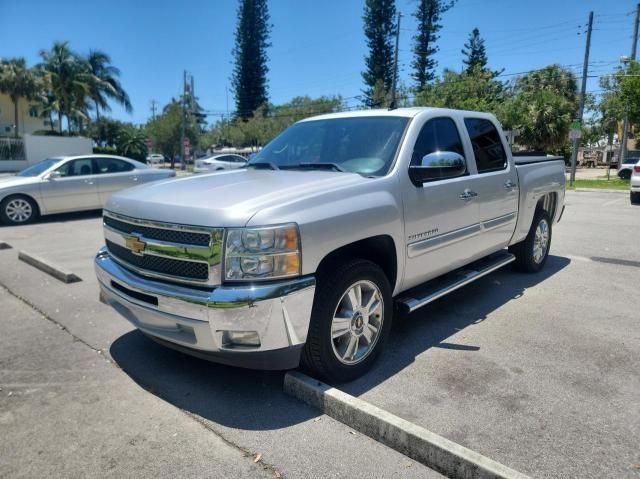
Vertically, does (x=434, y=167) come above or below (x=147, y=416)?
above

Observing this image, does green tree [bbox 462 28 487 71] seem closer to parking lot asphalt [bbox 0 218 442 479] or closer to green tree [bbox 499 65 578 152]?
green tree [bbox 499 65 578 152]

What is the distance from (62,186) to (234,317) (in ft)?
32.4

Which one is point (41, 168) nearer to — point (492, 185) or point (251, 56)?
point (492, 185)

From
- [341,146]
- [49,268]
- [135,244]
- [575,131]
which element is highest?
[575,131]

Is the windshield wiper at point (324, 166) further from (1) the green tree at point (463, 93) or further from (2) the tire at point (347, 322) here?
(1) the green tree at point (463, 93)

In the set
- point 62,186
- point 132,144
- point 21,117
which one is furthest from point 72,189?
point 21,117

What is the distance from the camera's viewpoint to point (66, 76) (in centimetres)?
4500

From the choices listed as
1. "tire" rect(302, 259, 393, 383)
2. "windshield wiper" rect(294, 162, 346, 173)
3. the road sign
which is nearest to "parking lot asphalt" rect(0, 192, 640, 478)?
"tire" rect(302, 259, 393, 383)

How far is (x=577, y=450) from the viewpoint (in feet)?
8.93

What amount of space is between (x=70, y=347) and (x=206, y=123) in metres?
92.3

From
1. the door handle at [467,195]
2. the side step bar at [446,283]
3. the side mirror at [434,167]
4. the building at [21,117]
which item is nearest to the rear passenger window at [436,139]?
the side mirror at [434,167]

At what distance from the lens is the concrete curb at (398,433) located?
2.49 metres

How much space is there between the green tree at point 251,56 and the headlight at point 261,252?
2238 inches

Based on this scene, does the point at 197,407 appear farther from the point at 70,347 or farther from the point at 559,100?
the point at 559,100
